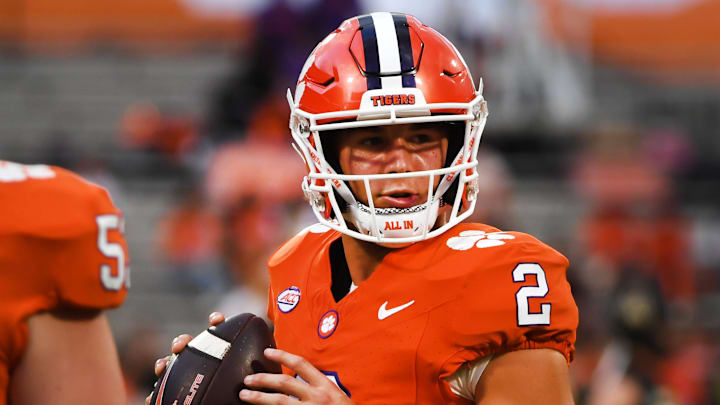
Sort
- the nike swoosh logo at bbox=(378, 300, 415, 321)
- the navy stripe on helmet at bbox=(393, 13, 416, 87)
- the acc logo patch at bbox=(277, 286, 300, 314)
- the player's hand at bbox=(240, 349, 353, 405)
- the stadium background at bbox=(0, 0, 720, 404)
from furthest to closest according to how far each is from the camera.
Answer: the stadium background at bbox=(0, 0, 720, 404), the acc logo patch at bbox=(277, 286, 300, 314), the navy stripe on helmet at bbox=(393, 13, 416, 87), the nike swoosh logo at bbox=(378, 300, 415, 321), the player's hand at bbox=(240, 349, 353, 405)

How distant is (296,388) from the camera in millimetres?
2160

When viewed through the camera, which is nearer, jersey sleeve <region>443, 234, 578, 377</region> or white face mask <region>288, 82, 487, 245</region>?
jersey sleeve <region>443, 234, 578, 377</region>

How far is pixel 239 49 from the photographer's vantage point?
10.9 meters

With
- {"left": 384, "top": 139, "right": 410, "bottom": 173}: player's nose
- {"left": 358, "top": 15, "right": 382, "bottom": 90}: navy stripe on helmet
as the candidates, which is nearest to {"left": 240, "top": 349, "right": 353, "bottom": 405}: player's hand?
{"left": 384, "top": 139, "right": 410, "bottom": 173}: player's nose

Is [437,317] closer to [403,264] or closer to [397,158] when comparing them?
[403,264]

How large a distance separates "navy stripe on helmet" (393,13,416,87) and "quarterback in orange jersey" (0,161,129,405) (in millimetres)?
780

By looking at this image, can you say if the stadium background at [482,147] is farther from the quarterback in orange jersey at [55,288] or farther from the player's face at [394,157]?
the quarterback in orange jersey at [55,288]

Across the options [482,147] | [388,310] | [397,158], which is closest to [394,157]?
[397,158]

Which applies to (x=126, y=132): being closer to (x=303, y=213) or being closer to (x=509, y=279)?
(x=303, y=213)

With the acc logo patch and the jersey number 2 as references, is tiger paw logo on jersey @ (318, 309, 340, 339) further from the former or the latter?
the jersey number 2

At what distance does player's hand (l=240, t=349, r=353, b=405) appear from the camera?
2.15 meters

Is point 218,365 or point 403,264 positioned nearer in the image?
point 218,365

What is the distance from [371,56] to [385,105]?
0.49 feet

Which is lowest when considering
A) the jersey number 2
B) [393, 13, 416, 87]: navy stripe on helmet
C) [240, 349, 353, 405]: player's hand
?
[240, 349, 353, 405]: player's hand
